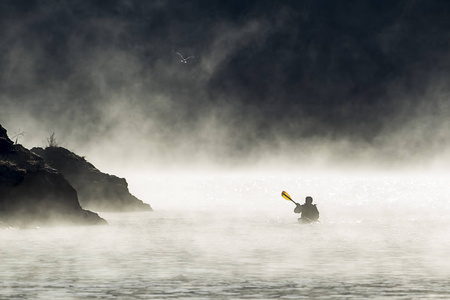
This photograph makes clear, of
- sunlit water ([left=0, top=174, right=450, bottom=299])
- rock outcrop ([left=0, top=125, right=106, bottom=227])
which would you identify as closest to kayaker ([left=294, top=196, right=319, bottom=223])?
sunlit water ([left=0, top=174, right=450, bottom=299])

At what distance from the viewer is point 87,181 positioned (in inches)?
5546

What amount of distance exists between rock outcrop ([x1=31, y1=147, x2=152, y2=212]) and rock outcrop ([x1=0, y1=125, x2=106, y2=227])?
36.2 meters

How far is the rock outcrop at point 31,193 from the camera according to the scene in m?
92.2

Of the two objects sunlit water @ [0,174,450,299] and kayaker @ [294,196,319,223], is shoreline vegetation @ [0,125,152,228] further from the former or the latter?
kayaker @ [294,196,319,223]

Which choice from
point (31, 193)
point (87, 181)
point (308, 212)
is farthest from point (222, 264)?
point (87, 181)

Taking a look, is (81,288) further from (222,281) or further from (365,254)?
(365,254)

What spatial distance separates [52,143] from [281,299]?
106 meters

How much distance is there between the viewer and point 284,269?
54250 millimetres

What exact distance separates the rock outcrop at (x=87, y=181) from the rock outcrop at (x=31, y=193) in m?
36.2

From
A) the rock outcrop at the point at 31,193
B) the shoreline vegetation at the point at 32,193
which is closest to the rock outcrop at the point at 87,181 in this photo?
the shoreline vegetation at the point at 32,193

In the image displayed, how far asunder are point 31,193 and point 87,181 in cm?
4664

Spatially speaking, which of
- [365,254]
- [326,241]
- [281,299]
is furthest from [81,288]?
[326,241]

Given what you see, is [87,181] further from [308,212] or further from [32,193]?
[32,193]

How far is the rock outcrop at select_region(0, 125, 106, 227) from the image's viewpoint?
303 feet
